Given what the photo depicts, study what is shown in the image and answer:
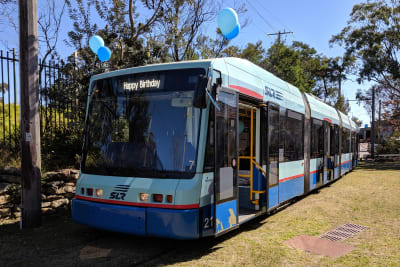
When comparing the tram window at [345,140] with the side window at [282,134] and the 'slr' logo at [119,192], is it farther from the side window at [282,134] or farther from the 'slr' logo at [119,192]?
the 'slr' logo at [119,192]

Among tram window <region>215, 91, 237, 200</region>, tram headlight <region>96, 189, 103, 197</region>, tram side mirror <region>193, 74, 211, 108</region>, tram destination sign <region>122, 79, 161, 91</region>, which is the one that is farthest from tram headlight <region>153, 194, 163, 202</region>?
tram destination sign <region>122, 79, 161, 91</region>

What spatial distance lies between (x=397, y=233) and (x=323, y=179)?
523cm

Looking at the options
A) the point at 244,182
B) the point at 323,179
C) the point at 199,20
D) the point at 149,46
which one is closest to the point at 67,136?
the point at 149,46

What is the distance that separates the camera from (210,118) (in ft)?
16.0

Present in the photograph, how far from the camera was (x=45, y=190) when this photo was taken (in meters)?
7.58

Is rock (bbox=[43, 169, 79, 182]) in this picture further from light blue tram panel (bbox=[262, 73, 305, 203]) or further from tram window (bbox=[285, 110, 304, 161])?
tram window (bbox=[285, 110, 304, 161])

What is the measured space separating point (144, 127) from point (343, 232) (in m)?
4.35

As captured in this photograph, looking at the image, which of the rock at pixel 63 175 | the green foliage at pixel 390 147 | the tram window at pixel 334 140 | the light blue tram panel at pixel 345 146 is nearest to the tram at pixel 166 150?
the rock at pixel 63 175

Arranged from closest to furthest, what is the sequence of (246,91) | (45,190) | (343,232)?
(246,91) < (343,232) < (45,190)

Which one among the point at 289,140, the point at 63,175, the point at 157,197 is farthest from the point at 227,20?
the point at 63,175

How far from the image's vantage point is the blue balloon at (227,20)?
717 cm

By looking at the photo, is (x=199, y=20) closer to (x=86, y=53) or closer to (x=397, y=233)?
(x=86, y=53)

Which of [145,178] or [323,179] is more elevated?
[145,178]

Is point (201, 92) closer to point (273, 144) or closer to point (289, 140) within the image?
point (273, 144)
